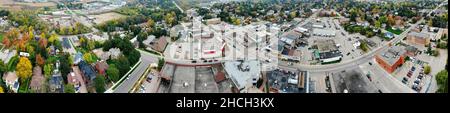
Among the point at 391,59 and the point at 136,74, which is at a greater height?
the point at 391,59

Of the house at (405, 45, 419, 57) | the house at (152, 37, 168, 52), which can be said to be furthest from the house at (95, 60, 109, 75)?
the house at (405, 45, 419, 57)

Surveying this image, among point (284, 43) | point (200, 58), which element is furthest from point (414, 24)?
point (200, 58)

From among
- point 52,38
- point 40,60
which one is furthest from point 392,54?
point 52,38

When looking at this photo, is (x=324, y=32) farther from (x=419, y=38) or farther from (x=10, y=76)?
(x=10, y=76)

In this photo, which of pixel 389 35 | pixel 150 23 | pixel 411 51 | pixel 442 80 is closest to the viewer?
pixel 442 80

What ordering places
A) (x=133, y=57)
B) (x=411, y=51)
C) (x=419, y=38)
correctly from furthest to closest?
1. (x=419, y=38)
2. (x=411, y=51)
3. (x=133, y=57)

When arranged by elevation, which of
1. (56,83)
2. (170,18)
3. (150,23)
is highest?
(170,18)
